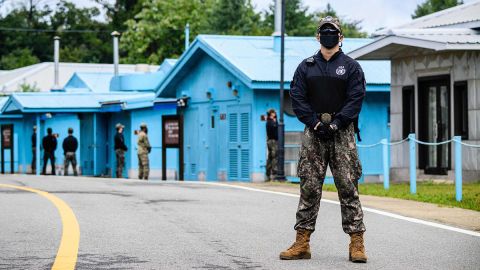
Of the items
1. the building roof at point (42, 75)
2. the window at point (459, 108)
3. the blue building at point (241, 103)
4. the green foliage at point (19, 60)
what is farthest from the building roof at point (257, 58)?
the green foliage at point (19, 60)

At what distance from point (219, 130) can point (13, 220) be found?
21879 mm

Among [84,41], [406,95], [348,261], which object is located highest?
[84,41]

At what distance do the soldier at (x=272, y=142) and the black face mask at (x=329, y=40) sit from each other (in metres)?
19.1

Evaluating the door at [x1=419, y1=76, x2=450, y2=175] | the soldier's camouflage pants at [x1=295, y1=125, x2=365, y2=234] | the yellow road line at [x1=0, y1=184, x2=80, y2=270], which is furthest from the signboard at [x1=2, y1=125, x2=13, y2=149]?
the soldier's camouflage pants at [x1=295, y1=125, x2=365, y2=234]

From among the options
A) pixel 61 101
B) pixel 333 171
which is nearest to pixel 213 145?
pixel 61 101

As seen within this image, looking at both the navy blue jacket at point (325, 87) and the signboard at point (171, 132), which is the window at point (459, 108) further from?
the navy blue jacket at point (325, 87)

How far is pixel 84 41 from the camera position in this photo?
9881cm

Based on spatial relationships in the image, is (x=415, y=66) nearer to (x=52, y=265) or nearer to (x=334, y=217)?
(x=334, y=217)

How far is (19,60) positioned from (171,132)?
226 feet

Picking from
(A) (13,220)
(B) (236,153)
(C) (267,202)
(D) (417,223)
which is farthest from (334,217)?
(B) (236,153)

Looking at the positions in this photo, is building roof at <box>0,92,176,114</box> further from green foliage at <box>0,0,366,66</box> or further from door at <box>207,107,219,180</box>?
green foliage at <box>0,0,366,66</box>

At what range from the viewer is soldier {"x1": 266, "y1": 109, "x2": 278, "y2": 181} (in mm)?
28438

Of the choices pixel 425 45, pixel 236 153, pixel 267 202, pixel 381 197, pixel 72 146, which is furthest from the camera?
pixel 72 146

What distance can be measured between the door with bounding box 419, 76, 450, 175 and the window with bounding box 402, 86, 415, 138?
556 mm
